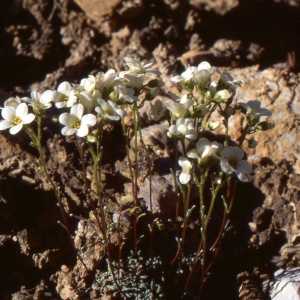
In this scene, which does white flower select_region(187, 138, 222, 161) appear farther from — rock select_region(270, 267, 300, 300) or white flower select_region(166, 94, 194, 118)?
rock select_region(270, 267, 300, 300)

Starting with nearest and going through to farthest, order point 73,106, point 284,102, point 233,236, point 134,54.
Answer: point 73,106, point 233,236, point 284,102, point 134,54

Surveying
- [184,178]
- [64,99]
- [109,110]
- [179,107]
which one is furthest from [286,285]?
[64,99]

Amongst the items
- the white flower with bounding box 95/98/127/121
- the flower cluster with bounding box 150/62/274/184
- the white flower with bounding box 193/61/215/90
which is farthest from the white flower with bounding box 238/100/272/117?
the white flower with bounding box 95/98/127/121

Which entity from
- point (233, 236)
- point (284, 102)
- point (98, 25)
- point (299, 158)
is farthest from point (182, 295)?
point (98, 25)

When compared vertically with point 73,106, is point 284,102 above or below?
above

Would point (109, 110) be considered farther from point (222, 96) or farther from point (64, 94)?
point (222, 96)

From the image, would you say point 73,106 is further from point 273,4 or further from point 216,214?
point 273,4

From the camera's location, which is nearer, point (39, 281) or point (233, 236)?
point (39, 281)
